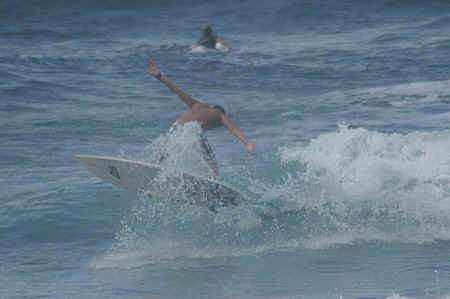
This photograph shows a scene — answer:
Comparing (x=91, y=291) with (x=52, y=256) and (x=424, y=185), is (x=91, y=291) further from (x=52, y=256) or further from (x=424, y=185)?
(x=424, y=185)

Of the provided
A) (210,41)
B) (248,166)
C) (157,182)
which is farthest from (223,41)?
(157,182)

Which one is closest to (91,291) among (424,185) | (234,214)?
(234,214)

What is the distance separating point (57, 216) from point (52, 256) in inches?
52.4

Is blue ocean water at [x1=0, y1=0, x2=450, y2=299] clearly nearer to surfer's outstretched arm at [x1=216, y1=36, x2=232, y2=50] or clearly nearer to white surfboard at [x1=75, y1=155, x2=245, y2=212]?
surfer's outstretched arm at [x1=216, y1=36, x2=232, y2=50]

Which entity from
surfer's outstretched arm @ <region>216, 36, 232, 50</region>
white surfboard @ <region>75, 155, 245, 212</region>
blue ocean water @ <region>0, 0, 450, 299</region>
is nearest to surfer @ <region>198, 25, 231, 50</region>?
surfer's outstretched arm @ <region>216, 36, 232, 50</region>

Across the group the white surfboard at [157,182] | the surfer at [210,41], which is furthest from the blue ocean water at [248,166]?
the white surfboard at [157,182]

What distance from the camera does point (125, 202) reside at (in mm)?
10867

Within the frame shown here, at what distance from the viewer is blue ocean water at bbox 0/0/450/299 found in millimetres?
7957

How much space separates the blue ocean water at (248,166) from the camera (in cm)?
796

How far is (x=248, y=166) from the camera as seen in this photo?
1220cm

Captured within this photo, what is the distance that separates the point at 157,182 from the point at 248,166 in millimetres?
3721

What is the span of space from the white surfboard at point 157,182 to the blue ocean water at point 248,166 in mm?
405

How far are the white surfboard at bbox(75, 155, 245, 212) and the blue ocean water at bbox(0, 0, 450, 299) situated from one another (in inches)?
16.0

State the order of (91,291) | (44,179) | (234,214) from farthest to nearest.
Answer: (44,179)
(234,214)
(91,291)
